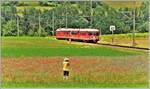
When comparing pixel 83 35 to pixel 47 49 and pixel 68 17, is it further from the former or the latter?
pixel 47 49

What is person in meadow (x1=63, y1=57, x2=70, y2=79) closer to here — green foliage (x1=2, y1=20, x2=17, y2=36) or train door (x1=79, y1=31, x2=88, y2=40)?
train door (x1=79, y1=31, x2=88, y2=40)

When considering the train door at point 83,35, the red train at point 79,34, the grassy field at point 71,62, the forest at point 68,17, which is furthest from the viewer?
the train door at point 83,35

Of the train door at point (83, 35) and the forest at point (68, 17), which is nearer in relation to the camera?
the forest at point (68, 17)

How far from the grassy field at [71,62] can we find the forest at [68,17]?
0.27m

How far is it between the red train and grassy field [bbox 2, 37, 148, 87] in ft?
0.61

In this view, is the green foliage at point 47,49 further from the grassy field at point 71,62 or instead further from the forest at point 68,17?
the forest at point 68,17

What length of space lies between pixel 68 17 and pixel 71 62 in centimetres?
101

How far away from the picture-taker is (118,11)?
446 inches

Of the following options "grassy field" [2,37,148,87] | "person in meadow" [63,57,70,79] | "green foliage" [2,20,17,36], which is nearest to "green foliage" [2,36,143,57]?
"grassy field" [2,37,148,87]

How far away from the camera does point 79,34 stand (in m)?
11.5

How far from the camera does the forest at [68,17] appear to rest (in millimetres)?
11180

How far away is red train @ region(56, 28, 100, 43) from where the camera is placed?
1129 centimetres

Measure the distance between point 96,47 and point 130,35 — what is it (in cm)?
83

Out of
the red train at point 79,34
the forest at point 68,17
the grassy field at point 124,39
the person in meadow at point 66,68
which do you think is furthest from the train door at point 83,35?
the person in meadow at point 66,68
